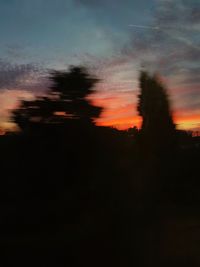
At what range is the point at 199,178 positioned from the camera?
27281 millimetres

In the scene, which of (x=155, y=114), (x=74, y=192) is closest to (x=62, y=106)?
(x=74, y=192)

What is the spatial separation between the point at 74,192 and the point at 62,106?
10.9 ft

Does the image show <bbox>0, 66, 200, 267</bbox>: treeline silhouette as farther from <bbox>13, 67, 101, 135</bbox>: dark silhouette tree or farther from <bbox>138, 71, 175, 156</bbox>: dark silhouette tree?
<bbox>138, 71, 175, 156</bbox>: dark silhouette tree

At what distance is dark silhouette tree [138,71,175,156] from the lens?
28.6 meters

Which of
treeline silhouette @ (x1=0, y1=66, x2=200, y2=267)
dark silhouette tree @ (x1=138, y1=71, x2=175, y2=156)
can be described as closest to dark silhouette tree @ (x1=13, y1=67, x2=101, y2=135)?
treeline silhouette @ (x1=0, y1=66, x2=200, y2=267)

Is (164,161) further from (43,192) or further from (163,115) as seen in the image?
(43,192)

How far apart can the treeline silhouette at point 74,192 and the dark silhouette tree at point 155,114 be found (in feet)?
25.6

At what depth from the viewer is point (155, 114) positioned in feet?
96.7

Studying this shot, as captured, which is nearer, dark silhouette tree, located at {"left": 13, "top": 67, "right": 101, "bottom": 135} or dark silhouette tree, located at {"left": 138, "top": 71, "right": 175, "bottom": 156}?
dark silhouette tree, located at {"left": 13, "top": 67, "right": 101, "bottom": 135}

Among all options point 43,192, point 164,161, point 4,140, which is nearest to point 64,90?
point 4,140

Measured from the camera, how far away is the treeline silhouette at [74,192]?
1352 centimetres

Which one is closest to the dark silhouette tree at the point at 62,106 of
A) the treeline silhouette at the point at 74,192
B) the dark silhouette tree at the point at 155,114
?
the treeline silhouette at the point at 74,192

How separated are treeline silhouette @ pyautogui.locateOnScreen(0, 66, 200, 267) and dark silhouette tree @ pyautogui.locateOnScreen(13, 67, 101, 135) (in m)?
0.04

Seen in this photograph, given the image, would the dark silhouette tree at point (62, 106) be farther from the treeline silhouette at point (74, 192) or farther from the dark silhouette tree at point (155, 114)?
the dark silhouette tree at point (155, 114)
